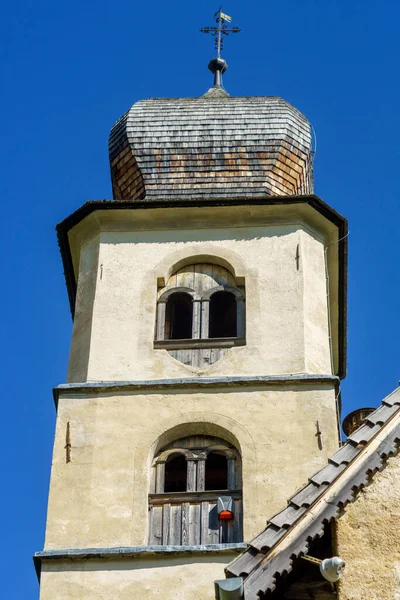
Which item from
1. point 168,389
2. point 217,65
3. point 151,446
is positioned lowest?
point 151,446

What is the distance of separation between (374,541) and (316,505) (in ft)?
1.60

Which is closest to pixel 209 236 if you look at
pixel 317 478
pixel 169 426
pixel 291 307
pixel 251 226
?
pixel 251 226

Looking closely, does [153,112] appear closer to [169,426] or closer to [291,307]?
[291,307]

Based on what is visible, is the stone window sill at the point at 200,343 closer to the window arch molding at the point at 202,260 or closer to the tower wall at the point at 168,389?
the tower wall at the point at 168,389

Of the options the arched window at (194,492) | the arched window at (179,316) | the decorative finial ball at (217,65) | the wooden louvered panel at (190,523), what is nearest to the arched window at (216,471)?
the arched window at (194,492)

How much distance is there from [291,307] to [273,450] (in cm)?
271

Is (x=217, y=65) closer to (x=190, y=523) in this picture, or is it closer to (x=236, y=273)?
(x=236, y=273)

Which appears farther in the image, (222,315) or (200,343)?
(222,315)

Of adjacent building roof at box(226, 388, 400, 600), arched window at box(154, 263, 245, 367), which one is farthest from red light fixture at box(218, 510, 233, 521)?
adjacent building roof at box(226, 388, 400, 600)

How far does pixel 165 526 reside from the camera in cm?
1725

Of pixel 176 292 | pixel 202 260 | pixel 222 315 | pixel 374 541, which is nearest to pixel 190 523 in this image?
pixel 176 292

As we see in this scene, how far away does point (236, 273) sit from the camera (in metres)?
20.6

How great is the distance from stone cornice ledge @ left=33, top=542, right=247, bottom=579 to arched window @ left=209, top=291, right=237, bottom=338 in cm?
Result: 471

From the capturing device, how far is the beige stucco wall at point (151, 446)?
1716 cm
